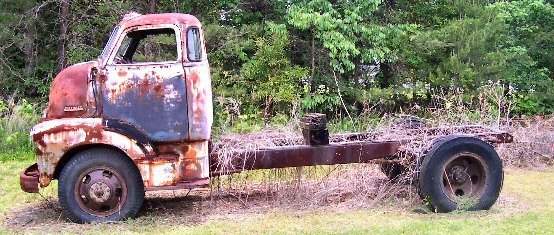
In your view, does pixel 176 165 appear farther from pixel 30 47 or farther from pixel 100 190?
pixel 30 47

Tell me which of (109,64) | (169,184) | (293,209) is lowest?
(293,209)

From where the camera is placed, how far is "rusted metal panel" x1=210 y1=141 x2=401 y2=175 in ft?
21.8

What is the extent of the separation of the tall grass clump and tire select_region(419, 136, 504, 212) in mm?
7923

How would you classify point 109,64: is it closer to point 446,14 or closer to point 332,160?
point 332,160

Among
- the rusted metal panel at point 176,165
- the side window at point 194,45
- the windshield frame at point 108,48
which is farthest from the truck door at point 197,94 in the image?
the windshield frame at point 108,48

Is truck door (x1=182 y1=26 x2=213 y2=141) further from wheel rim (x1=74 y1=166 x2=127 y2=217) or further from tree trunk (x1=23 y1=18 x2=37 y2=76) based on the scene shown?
tree trunk (x1=23 y1=18 x2=37 y2=76)

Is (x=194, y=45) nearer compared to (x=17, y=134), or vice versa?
(x=194, y=45)

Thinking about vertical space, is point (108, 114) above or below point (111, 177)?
above

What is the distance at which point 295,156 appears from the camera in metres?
6.71

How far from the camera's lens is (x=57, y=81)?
6.39 meters

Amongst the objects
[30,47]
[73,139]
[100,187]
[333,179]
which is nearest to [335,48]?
[333,179]

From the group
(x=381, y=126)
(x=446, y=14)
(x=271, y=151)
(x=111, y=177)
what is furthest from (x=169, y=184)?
(x=446, y=14)

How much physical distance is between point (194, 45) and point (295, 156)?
171 centimetres

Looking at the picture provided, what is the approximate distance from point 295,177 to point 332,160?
0.83 metres
